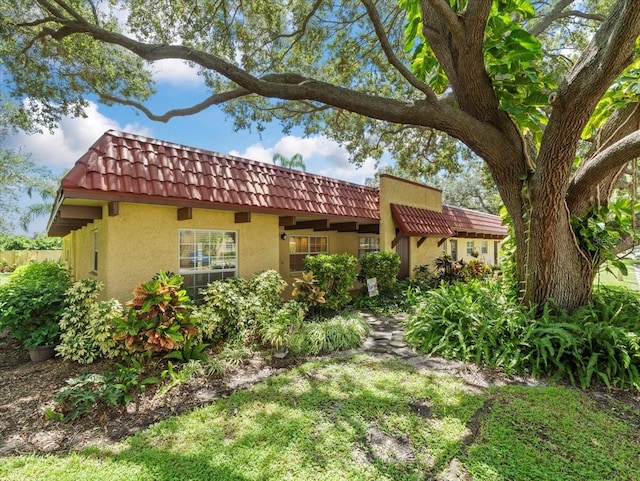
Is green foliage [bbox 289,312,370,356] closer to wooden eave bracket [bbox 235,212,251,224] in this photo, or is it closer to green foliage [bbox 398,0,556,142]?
wooden eave bracket [bbox 235,212,251,224]

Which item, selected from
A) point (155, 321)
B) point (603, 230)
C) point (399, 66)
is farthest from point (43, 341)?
point (603, 230)

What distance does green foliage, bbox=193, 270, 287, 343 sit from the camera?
20.0 ft

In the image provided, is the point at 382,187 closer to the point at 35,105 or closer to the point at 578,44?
the point at 578,44

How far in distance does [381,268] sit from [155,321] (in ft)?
23.2

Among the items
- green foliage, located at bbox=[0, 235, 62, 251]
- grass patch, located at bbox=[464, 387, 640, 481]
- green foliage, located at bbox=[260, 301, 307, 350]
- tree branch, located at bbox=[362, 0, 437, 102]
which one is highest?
tree branch, located at bbox=[362, 0, 437, 102]

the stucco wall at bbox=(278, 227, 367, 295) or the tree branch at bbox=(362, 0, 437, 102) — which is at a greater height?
the tree branch at bbox=(362, 0, 437, 102)

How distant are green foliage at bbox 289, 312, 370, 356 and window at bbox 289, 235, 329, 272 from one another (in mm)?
4450

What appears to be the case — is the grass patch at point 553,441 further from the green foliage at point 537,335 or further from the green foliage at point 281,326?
the green foliage at point 281,326

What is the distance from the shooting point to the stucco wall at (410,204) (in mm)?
11609

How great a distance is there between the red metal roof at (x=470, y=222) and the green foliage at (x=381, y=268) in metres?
5.94

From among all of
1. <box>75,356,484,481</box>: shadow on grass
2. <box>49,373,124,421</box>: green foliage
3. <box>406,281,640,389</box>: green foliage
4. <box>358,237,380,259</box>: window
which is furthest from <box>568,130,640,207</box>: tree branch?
<box>358,237,380,259</box>: window

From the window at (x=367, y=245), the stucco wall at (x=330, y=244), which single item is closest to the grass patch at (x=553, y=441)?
the stucco wall at (x=330, y=244)

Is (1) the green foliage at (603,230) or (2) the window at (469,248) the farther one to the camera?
(2) the window at (469,248)

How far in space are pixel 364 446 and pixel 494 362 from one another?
3.09 m
